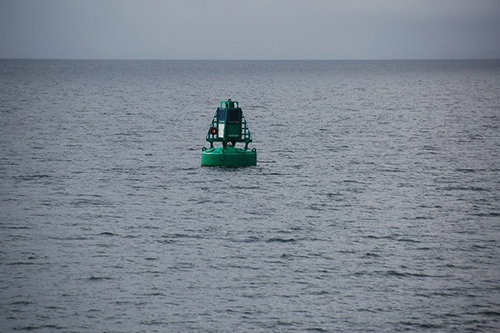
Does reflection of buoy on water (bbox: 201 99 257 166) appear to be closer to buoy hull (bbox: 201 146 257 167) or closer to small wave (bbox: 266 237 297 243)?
buoy hull (bbox: 201 146 257 167)

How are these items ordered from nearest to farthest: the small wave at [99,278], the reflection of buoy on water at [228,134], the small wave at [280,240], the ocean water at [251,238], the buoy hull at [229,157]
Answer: the ocean water at [251,238] < the small wave at [99,278] < the small wave at [280,240] < the reflection of buoy on water at [228,134] < the buoy hull at [229,157]

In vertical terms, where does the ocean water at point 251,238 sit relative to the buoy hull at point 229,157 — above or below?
below

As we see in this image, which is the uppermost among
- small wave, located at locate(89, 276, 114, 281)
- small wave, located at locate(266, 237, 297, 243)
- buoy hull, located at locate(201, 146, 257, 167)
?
buoy hull, located at locate(201, 146, 257, 167)

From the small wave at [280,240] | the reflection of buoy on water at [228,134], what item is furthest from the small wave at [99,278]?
the reflection of buoy on water at [228,134]

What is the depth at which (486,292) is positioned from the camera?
91.5 feet

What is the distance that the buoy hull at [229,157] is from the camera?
171 ft

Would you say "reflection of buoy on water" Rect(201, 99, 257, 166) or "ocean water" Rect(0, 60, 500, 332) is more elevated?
"reflection of buoy on water" Rect(201, 99, 257, 166)

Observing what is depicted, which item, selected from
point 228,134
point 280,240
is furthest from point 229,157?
point 280,240

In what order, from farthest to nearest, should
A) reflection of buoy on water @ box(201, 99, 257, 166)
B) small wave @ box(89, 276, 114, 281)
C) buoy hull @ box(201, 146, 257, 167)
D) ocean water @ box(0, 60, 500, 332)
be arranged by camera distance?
buoy hull @ box(201, 146, 257, 167), reflection of buoy on water @ box(201, 99, 257, 166), small wave @ box(89, 276, 114, 281), ocean water @ box(0, 60, 500, 332)

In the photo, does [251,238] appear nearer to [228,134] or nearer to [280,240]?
[280,240]

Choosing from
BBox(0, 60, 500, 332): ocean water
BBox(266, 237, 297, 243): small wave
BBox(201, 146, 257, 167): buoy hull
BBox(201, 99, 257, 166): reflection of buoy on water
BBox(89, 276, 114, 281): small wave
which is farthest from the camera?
BBox(201, 146, 257, 167): buoy hull

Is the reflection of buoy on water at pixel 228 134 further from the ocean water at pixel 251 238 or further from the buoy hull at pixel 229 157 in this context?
the ocean water at pixel 251 238

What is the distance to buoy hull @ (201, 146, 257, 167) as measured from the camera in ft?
171

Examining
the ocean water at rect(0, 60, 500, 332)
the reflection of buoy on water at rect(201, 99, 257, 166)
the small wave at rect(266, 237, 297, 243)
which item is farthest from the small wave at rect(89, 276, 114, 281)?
the reflection of buoy on water at rect(201, 99, 257, 166)
